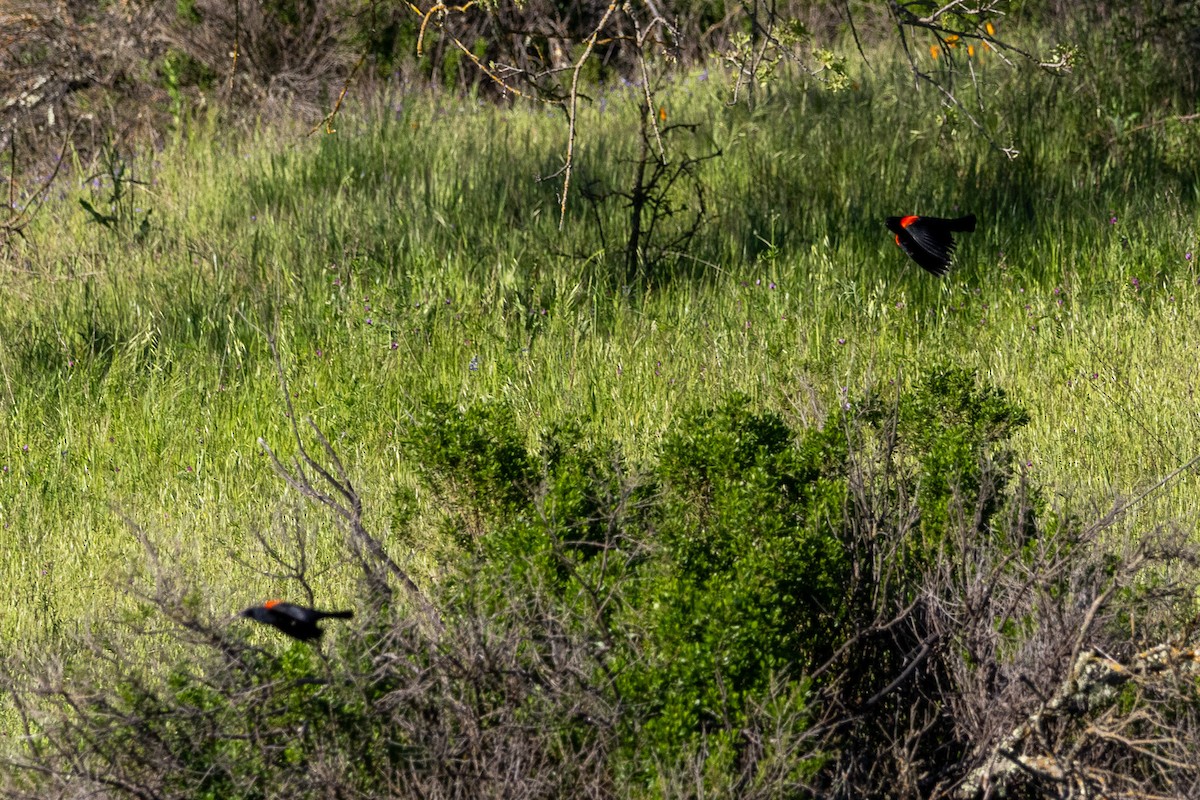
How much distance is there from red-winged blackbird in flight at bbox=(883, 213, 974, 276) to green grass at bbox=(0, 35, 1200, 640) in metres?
0.60

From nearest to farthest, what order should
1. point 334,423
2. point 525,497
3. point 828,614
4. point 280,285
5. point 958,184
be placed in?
point 828,614 → point 525,497 → point 334,423 → point 280,285 → point 958,184

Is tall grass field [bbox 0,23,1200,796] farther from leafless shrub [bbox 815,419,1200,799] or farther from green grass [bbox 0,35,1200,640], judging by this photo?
leafless shrub [bbox 815,419,1200,799]

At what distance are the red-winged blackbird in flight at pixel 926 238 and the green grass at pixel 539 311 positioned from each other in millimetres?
598

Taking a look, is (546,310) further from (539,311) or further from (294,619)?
(294,619)

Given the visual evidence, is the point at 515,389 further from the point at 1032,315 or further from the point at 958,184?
the point at 958,184

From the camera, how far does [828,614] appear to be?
307 centimetres

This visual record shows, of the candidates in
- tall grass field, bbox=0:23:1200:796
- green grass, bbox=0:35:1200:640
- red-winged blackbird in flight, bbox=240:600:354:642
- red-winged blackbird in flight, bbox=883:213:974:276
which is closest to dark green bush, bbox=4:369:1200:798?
red-winged blackbird in flight, bbox=240:600:354:642

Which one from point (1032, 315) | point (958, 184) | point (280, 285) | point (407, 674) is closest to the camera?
point (407, 674)

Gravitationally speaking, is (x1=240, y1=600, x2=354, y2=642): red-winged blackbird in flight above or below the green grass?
above

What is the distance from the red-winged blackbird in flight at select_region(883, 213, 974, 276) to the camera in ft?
14.8

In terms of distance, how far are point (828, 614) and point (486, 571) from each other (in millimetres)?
764

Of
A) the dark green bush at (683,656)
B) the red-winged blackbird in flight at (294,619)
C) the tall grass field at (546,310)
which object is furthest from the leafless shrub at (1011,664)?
the red-winged blackbird in flight at (294,619)

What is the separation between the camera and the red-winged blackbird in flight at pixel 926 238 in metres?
4.51

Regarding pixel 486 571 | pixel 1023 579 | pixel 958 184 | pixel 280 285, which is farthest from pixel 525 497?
pixel 958 184
